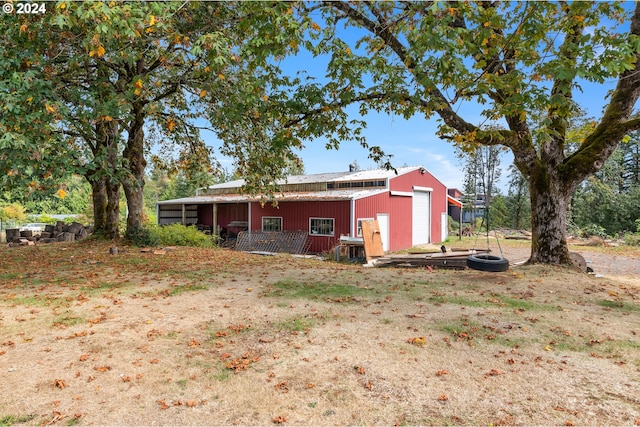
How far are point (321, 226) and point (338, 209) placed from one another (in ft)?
4.38

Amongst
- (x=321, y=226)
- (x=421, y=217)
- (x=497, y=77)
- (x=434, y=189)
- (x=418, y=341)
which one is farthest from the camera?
(x=434, y=189)

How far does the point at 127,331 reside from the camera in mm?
4121

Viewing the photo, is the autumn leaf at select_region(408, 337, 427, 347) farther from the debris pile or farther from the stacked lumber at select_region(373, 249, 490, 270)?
the debris pile

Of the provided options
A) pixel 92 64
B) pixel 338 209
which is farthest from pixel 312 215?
pixel 92 64

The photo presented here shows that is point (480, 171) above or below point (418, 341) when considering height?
above

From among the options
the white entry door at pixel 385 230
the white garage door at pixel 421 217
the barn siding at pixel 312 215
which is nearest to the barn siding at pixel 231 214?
the barn siding at pixel 312 215

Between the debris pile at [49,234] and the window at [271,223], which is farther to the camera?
the window at [271,223]

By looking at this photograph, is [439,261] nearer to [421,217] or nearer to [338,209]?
[338,209]

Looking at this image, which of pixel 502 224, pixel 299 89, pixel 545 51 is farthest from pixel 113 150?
pixel 502 224

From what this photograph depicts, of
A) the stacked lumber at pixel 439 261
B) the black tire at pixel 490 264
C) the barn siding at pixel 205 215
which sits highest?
the barn siding at pixel 205 215

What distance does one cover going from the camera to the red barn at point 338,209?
17.1 m

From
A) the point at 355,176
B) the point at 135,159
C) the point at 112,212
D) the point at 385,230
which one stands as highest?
the point at 355,176

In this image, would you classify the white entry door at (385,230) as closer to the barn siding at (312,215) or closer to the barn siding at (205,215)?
the barn siding at (312,215)

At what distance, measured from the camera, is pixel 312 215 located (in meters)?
17.9
